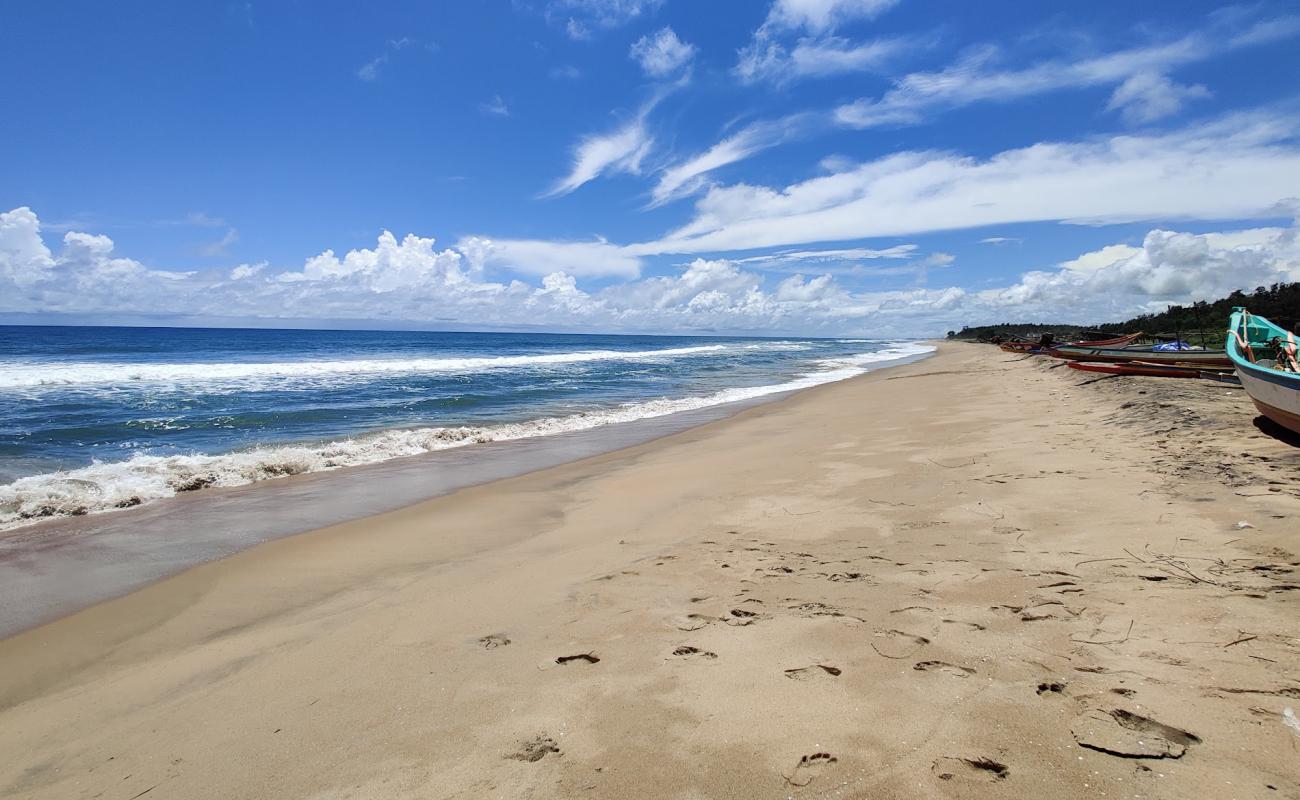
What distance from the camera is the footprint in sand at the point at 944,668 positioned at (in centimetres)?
282

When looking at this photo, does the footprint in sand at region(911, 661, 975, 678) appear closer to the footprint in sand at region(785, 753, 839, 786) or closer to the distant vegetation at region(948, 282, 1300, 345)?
the footprint in sand at region(785, 753, 839, 786)

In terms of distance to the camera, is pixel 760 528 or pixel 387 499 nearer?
pixel 760 528

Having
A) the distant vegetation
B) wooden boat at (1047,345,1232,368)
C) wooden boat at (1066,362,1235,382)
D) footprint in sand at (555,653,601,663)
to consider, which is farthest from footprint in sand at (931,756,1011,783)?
the distant vegetation

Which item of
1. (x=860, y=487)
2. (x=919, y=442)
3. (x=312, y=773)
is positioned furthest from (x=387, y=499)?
(x=919, y=442)

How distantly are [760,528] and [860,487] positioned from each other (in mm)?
1835

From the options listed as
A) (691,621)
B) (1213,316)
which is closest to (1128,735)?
(691,621)

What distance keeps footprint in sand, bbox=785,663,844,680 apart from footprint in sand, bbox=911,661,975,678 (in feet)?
1.30

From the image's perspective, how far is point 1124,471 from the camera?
20.1 ft

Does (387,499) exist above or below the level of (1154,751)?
below

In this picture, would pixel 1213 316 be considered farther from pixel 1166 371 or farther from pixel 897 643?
pixel 897 643

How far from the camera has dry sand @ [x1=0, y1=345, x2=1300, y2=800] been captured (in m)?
2.34

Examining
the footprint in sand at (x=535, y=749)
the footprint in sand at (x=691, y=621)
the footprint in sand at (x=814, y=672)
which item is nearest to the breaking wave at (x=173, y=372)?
the footprint in sand at (x=691, y=621)

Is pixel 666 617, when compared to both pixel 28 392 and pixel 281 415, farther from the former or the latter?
pixel 28 392

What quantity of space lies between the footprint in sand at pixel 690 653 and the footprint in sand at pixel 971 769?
4.12 feet
